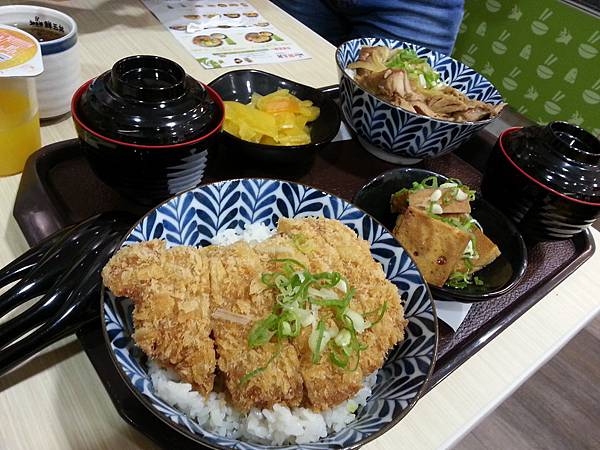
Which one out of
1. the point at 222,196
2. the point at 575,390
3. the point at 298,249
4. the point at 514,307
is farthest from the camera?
the point at 575,390

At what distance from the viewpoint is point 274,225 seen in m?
1.14

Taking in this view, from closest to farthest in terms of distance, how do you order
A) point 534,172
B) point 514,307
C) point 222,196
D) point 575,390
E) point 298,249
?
point 298,249
point 222,196
point 514,307
point 534,172
point 575,390

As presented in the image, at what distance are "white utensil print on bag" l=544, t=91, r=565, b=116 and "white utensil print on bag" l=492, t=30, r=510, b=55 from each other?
1.59ft

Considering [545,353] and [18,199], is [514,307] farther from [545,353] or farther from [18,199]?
[18,199]

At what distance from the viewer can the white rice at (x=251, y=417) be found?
774mm

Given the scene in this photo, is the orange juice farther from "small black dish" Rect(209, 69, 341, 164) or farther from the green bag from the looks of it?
the green bag

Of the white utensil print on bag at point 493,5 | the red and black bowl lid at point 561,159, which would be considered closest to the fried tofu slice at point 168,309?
the red and black bowl lid at point 561,159

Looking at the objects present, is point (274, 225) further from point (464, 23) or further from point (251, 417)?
point (464, 23)

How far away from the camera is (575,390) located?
2.36 m

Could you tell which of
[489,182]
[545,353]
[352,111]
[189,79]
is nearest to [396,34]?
[352,111]

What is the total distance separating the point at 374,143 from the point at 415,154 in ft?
0.41

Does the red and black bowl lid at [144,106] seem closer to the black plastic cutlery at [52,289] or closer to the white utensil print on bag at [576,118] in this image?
the black plastic cutlery at [52,289]

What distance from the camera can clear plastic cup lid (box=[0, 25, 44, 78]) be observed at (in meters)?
1.06

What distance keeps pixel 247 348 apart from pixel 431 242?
56 cm
